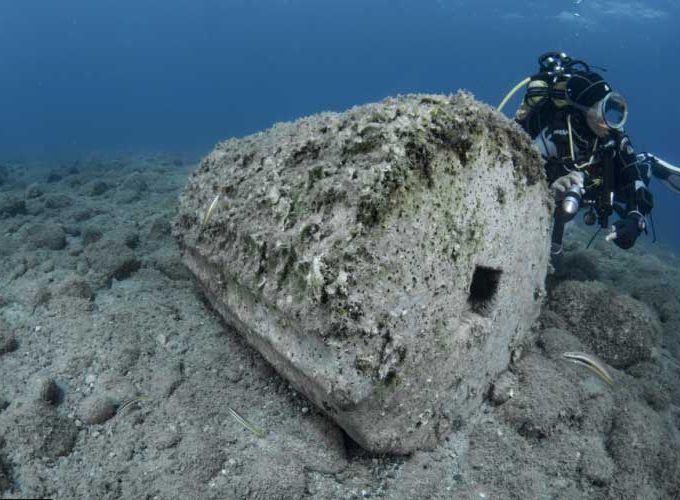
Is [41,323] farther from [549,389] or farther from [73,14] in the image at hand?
[73,14]

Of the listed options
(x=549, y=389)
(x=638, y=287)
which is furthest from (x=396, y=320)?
(x=638, y=287)

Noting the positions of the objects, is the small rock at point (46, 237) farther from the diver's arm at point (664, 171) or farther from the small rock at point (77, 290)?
the diver's arm at point (664, 171)

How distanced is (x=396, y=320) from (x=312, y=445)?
1.30m

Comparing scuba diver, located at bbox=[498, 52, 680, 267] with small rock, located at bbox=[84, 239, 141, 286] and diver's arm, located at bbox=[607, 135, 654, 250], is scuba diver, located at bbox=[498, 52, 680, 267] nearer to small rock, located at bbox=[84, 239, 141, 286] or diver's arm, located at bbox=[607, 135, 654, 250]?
diver's arm, located at bbox=[607, 135, 654, 250]

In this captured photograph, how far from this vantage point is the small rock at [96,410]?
333cm

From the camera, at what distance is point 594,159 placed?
566 centimetres

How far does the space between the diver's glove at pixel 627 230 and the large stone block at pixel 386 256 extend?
184cm

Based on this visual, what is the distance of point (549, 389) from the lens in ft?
12.3

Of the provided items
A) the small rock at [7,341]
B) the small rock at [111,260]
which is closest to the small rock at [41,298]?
the small rock at [7,341]

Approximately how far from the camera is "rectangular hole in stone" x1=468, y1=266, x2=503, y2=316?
11.7 feet

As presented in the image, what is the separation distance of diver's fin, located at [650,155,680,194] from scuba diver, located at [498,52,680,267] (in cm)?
1

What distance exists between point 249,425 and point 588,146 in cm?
551

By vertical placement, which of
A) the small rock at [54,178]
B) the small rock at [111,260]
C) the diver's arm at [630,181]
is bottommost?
the small rock at [54,178]

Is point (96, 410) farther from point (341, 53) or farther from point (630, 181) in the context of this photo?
point (341, 53)
